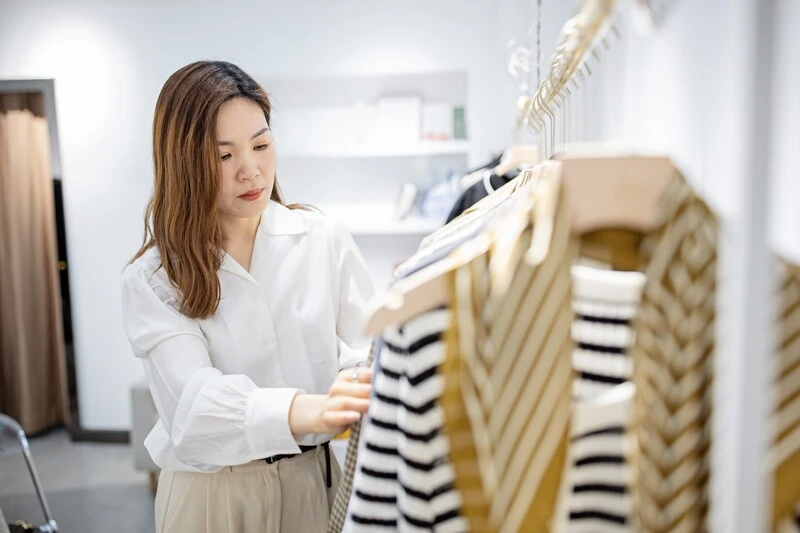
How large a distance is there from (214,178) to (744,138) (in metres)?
0.77

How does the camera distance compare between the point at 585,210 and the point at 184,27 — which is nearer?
the point at 585,210

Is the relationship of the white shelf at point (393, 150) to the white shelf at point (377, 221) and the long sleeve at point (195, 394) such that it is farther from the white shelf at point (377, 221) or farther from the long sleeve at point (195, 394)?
the long sleeve at point (195, 394)

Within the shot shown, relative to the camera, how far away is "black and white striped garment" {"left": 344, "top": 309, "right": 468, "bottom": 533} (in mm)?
521

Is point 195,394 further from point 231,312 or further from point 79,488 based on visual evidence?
point 79,488

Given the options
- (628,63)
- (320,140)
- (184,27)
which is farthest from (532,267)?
(320,140)

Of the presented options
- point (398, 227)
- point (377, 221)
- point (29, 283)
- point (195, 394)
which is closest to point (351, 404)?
point (195, 394)

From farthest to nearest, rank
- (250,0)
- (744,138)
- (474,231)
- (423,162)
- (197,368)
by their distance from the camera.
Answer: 1. (423,162)
2. (250,0)
3. (197,368)
4. (474,231)
5. (744,138)

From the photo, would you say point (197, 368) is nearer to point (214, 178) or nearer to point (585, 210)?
point (214, 178)

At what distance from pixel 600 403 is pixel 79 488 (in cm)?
184

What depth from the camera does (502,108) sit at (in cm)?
295

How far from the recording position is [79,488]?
1.89m

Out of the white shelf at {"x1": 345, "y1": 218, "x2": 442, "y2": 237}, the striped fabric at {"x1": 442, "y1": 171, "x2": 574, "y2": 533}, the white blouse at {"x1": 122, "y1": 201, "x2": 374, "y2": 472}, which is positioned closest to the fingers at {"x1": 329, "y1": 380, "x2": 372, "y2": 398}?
the white blouse at {"x1": 122, "y1": 201, "x2": 374, "y2": 472}

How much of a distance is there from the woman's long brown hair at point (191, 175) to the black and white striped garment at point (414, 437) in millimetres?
503

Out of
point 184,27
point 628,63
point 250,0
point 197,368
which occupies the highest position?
point 250,0
